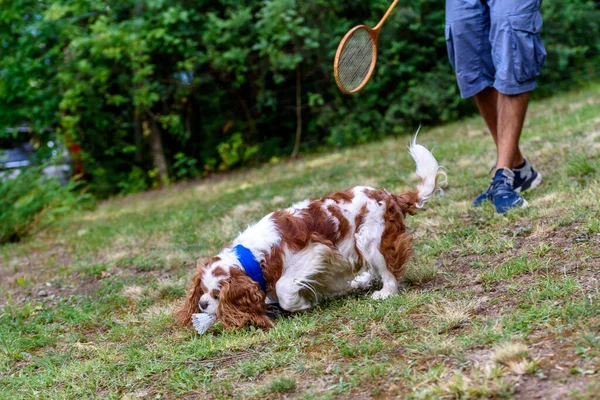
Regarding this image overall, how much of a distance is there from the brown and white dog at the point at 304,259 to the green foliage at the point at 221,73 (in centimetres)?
683

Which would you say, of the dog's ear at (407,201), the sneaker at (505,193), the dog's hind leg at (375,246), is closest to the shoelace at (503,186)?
the sneaker at (505,193)

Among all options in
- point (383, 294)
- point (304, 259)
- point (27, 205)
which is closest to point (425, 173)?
point (383, 294)

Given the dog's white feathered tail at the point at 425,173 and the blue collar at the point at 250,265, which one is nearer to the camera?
the blue collar at the point at 250,265

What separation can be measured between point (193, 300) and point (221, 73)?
8199 mm

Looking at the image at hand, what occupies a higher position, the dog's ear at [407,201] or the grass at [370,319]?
the dog's ear at [407,201]

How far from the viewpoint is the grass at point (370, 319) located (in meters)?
2.38

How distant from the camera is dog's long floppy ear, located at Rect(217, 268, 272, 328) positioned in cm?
319

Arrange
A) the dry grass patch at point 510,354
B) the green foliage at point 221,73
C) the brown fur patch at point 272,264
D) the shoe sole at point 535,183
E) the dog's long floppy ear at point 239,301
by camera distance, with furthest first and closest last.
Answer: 1. the green foliage at point 221,73
2. the shoe sole at point 535,183
3. the brown fur patch at point 272,264
4. the dog's long floppy ear at point 239,301
5. the dry grass patch at point 510,354

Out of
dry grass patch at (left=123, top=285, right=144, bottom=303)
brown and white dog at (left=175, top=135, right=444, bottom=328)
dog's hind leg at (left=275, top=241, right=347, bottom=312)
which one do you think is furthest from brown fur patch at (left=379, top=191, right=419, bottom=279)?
dry grass patch at (left=123, top=285, right=144, bottom=303)

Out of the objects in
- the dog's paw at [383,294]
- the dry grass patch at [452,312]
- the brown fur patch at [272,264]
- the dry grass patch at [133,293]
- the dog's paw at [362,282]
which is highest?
the brown fur patch at [272,264]

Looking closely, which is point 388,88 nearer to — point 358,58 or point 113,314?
point 358,58

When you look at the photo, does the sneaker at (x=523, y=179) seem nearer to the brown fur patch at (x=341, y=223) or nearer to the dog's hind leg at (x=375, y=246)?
the dog's hind leg at (x=375, y=246)

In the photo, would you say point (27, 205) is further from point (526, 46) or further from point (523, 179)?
point (526, 46)

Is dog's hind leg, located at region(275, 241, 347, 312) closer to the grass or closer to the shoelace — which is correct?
the grass
